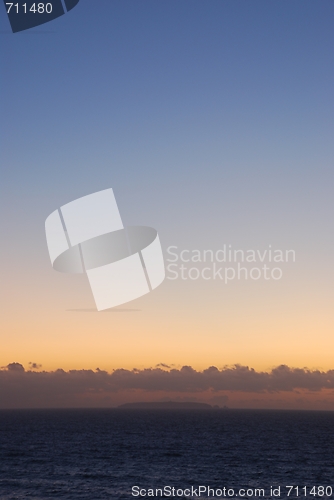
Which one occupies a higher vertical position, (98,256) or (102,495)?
(98,256)

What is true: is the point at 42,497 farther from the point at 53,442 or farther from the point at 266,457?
the point at 53,442

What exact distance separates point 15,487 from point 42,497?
8154 mm

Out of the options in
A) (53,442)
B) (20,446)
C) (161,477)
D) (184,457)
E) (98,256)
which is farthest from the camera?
(53,442)

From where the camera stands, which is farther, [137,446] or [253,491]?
[137,446]

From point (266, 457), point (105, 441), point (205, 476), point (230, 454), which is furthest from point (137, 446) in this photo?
point (205, 476)

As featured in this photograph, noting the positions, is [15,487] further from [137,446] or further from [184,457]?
[137,446]

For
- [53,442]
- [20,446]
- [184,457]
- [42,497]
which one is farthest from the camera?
[53,442]

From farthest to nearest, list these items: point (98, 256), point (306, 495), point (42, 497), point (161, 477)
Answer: point (161, 477), point (306, 495), point (42, 497), point (98, 256)

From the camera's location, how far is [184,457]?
102375mm

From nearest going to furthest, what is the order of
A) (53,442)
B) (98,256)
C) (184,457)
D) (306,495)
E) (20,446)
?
(98,256) < (306,495) < (184,457) < (20,446) < (53,442)

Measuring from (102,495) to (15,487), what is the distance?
550 inches

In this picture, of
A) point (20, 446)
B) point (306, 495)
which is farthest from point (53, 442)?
point (306, 495)

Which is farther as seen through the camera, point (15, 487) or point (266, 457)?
point (266, 457)

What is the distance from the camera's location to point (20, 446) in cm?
12181
